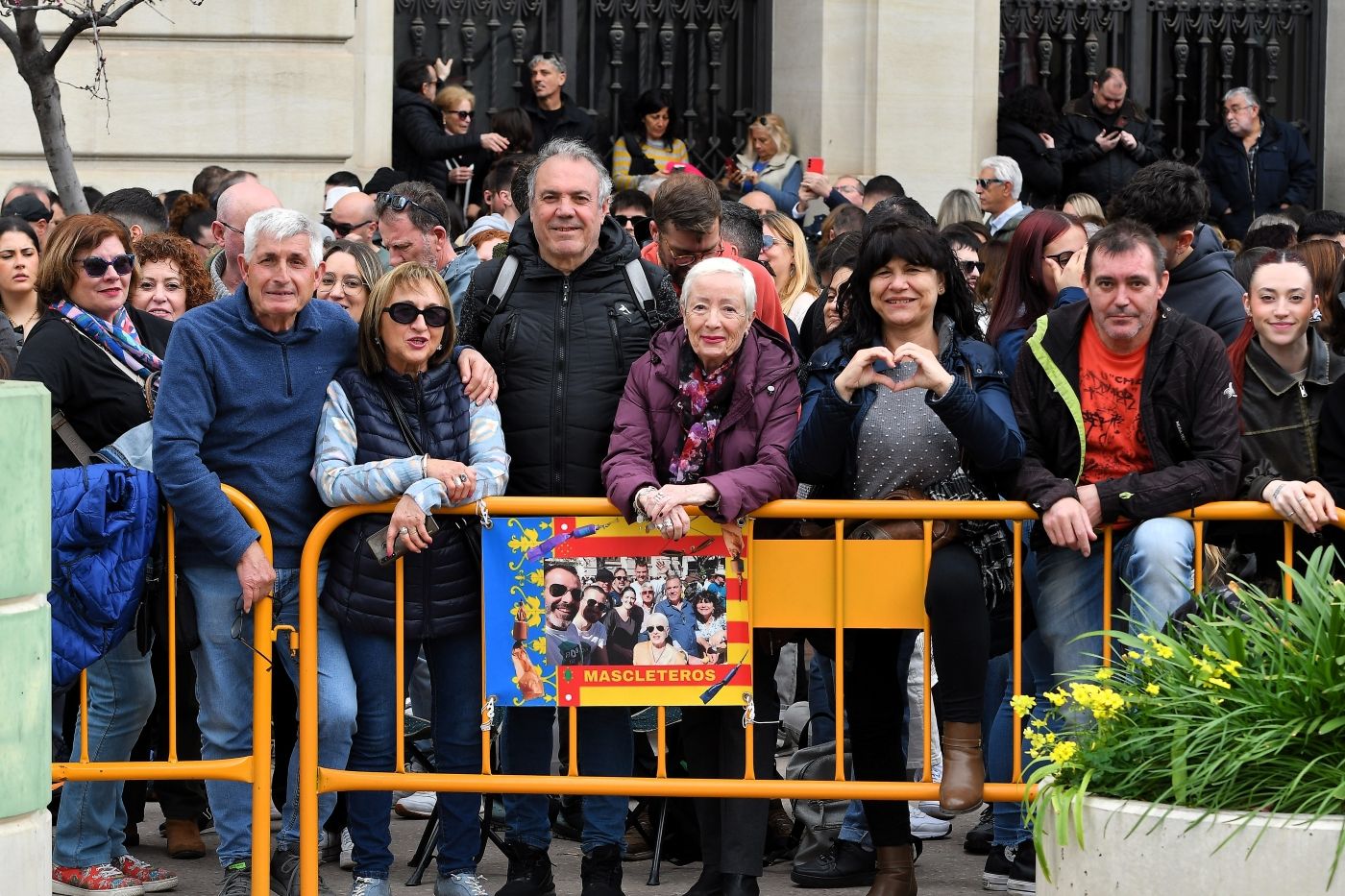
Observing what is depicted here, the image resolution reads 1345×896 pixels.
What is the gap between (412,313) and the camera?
645 cm

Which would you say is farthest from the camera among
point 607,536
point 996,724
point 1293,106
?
point 1293,106

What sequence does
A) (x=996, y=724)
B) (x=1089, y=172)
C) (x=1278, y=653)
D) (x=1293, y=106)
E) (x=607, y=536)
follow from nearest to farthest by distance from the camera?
(x=1278, y=653) → (x=607, y=536) → (x=996, y=724) → (x=1089, y=172) → (x=1293, y=106)

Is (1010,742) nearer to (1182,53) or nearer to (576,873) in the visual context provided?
(576,873)

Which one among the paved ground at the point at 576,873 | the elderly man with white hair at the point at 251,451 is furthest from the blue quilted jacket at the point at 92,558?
the paved ground at the point at 576,873

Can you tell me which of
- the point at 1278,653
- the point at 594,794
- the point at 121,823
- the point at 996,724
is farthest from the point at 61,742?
the point at 1278,653

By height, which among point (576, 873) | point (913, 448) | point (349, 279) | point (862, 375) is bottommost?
point (576, 873)

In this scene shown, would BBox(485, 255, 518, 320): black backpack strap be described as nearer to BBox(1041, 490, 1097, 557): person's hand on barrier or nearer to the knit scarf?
the knit scarf

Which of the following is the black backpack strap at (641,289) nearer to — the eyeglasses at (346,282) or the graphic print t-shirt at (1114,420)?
the graphic print t-shirt at (1114,420)

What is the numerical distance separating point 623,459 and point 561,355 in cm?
54

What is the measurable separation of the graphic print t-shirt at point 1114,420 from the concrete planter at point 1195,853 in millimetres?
1599

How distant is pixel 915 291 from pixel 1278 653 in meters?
1.81

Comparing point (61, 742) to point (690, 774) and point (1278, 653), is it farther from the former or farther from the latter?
point (1278, 653)

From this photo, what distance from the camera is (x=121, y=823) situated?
7055mm

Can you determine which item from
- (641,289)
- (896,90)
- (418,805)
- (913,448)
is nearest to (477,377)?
(641,289)
